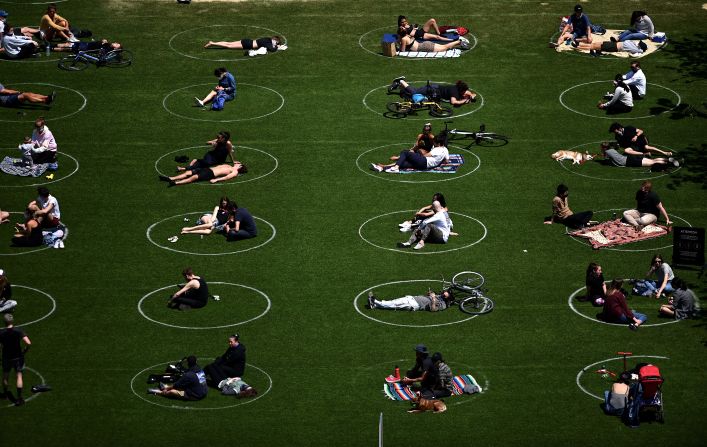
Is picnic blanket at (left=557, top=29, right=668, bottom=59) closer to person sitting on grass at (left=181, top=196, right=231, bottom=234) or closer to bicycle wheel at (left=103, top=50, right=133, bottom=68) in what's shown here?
bicycle wheel at (left=103, top=50, right=133, bottom=68)

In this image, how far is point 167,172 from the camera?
163 ft

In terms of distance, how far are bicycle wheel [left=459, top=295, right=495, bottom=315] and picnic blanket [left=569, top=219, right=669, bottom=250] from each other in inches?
192

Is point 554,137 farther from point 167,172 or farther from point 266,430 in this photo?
point 266,430

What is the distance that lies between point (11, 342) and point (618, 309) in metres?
16.1

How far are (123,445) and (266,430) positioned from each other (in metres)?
3.45

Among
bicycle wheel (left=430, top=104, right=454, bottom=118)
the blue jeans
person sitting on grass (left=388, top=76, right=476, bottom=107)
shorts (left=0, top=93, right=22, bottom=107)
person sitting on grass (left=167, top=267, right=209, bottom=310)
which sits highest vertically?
the blue jeans

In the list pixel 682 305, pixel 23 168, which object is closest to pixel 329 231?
pixel 23 168

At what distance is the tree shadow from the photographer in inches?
1908

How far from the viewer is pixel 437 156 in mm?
49344

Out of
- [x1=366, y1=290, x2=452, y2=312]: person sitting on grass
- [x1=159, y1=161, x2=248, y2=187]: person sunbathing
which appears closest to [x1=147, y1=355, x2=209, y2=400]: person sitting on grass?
[x1=366, y1=290, x2=452, y2=312]: person sitting on grass

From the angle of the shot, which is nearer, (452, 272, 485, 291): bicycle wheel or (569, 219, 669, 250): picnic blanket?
(452, 272, 485, 291): bicycle wheel

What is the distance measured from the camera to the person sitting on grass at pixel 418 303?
133 ft

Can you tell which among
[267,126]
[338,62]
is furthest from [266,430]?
[338,62]

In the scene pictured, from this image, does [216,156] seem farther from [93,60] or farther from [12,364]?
[12,364]
